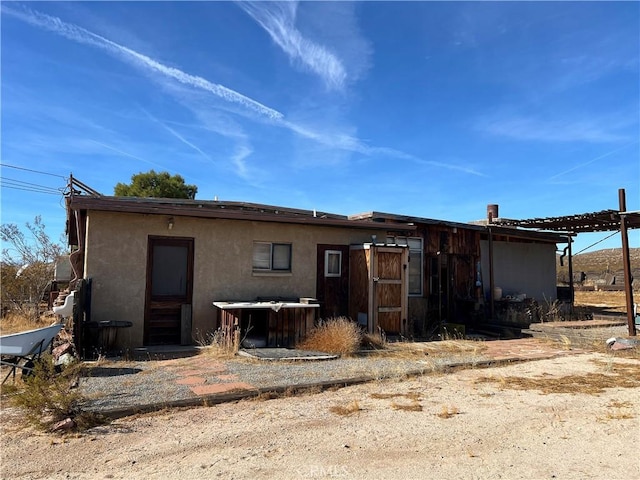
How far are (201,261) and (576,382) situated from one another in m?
7.71

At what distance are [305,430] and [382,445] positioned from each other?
2.87 ft

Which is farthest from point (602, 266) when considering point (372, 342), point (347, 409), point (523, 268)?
point (347, 409)

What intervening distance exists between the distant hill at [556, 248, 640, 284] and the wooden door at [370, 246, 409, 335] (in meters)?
25.7

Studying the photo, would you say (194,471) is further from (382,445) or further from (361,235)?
(361,235)

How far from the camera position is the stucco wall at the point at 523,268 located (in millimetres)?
17312

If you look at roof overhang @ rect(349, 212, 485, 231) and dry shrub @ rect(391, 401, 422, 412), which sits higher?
roof overhang @ rect(349, 212, 485, 231)

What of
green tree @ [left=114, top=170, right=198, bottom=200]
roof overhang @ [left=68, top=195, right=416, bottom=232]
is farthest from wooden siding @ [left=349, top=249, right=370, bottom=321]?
green tree @ [left=114, top=170, right=198, bottom=200]

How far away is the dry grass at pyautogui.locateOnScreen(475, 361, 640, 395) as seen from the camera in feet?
23.9

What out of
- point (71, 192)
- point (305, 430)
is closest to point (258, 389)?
point (305, 430)

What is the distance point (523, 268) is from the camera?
1806cm

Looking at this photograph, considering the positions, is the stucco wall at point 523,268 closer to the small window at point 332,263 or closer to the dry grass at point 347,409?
the small window at point 332,263

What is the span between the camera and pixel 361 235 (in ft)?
44.0

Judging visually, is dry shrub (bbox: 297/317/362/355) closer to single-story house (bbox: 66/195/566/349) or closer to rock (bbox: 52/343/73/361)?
single-story house (bbox: 66/195/566/349)

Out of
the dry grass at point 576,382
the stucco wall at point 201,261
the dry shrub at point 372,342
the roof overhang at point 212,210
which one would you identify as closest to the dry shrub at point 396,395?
the dry grass at point 576,382
